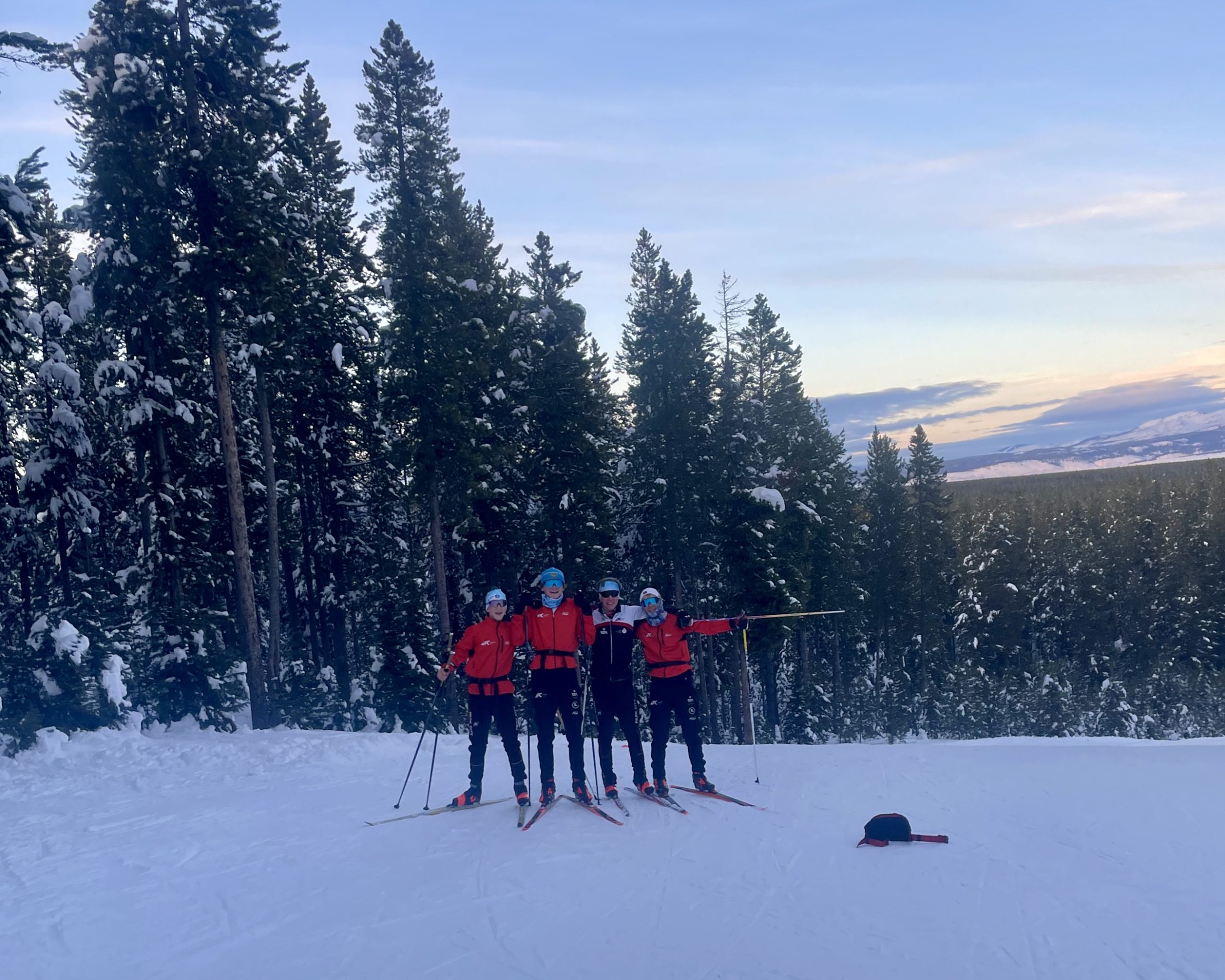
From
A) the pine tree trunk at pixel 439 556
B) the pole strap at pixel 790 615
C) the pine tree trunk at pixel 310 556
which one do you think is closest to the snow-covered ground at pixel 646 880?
the pole strap at pixel 790 615

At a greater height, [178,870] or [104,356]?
[104,356]

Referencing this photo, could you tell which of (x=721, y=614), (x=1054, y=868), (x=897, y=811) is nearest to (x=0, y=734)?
(x=897, y=811)

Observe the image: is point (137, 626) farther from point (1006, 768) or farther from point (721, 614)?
point (1006, 768)

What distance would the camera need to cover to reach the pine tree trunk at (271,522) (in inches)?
834

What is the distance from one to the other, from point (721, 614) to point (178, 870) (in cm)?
2078

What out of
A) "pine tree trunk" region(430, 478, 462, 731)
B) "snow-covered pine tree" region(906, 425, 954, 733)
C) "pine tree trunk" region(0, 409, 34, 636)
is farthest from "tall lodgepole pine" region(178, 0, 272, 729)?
"snow-covered pine tree" region(906, 425, 954, 733)

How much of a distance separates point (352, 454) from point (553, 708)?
69.3 ft

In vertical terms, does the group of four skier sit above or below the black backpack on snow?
above

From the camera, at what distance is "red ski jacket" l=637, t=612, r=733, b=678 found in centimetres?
951

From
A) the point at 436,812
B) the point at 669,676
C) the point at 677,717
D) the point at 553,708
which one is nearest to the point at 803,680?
the point at 677,717

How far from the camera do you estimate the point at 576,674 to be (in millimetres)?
9234

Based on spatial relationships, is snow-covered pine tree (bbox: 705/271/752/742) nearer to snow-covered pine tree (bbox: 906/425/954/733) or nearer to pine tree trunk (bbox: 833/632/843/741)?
pine tree trunk (bbox: 833/632/843/741)

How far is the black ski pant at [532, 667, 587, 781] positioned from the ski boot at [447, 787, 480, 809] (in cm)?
82

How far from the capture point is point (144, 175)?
14.6m
